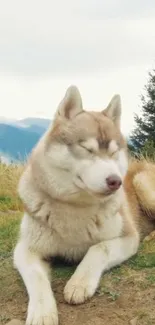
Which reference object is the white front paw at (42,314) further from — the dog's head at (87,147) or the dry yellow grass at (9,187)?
the dry yellow grass at (9,187)

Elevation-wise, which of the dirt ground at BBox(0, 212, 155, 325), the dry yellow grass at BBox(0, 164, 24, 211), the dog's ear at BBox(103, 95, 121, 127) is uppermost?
the dog's ear at BBox(103, 95, 121, 127)

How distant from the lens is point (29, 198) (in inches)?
167

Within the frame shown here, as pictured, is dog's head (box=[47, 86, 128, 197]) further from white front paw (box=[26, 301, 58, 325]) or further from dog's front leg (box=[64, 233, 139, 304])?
white front paw (box=[26, 301, 58, 325])

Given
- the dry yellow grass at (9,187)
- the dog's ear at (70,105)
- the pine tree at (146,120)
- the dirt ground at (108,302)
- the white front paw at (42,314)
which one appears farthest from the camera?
the pine tree at (146,120)

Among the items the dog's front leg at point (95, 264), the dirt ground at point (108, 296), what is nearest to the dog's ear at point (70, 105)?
the dog's front leg at point (95, 264)

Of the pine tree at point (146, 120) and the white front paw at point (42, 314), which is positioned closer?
the white front paw at point (42, 314)

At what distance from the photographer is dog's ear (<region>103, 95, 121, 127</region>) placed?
432cm

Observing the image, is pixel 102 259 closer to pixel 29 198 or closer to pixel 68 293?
pixel 68 293

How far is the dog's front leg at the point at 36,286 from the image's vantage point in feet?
11.7

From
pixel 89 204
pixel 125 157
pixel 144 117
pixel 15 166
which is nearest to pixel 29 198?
pixel 89 204

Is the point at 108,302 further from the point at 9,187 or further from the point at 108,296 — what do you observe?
the point at 9,187

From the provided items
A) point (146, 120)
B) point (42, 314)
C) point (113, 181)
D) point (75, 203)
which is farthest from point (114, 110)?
point (146, 120)

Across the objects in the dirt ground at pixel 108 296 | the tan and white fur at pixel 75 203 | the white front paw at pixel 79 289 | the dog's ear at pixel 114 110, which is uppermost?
the dog's ear at pixel 114 110

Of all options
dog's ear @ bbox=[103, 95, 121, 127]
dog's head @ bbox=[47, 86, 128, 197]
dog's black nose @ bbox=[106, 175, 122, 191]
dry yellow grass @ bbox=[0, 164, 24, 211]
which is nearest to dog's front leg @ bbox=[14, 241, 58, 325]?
dog's head @ bbox=[47, 86, 128, 197]
